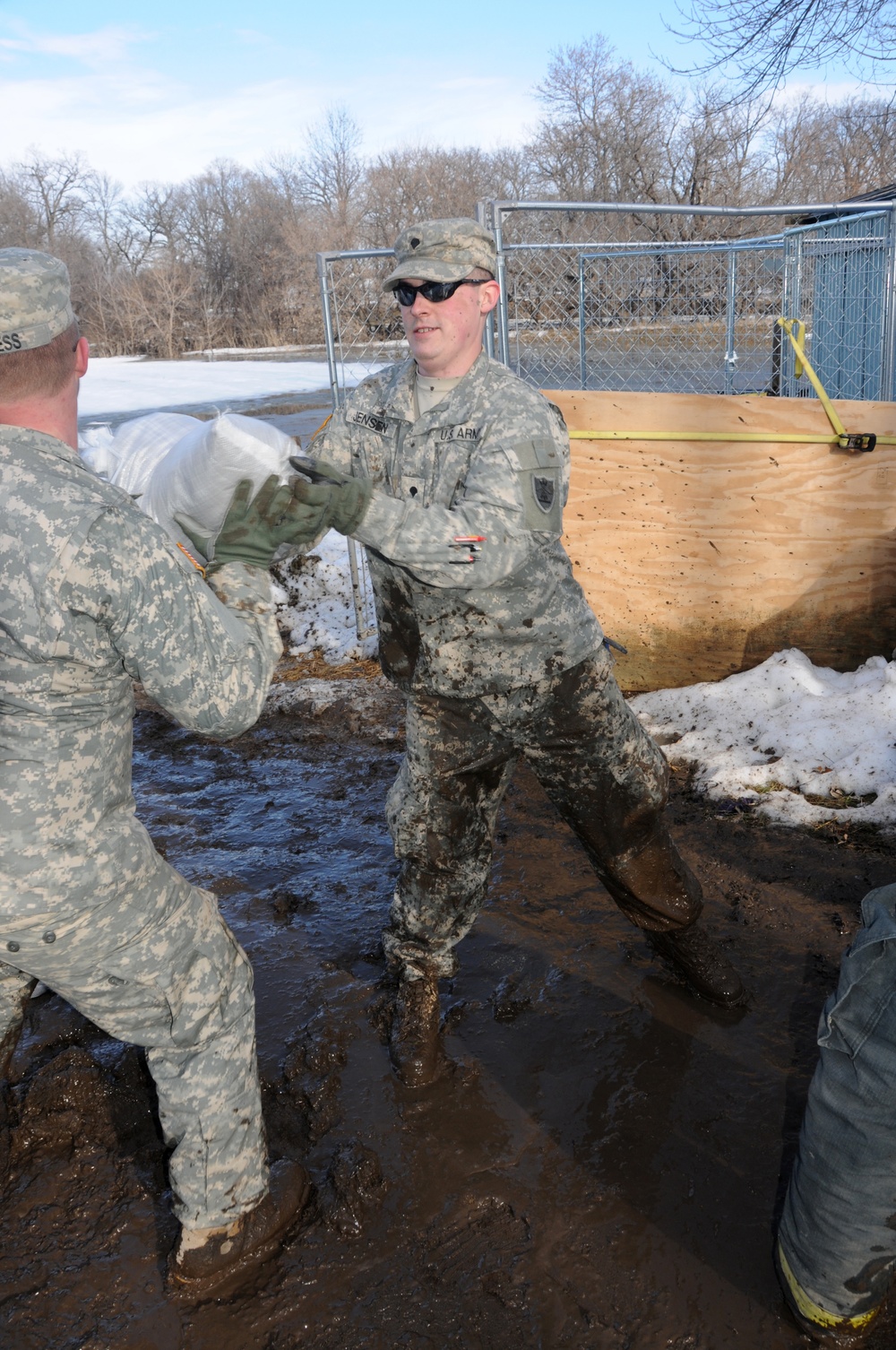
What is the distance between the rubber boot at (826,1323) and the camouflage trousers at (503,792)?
1.04 meters

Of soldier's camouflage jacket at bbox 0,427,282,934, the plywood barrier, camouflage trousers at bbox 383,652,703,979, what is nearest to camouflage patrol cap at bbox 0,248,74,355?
soldier's camouflage jacket at bbox 0,427,282,934

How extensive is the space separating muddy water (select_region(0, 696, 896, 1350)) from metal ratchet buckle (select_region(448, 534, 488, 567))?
1.51 meters

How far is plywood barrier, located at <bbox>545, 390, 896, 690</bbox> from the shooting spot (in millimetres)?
4750

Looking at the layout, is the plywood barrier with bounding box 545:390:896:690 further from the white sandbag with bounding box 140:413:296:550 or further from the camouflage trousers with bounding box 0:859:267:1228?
the camouflage trousers with bounding box 0:859:267:1228

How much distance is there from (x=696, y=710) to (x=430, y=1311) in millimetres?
3309

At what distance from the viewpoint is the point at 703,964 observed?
9.59ft

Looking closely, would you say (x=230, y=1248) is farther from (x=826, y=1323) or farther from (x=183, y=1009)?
(x=826, y=1323)

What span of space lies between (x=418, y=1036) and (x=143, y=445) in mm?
4908

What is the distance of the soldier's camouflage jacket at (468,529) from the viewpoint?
2.24 meters

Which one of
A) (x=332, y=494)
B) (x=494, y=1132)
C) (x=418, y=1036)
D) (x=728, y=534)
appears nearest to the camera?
(x=332, y=494)

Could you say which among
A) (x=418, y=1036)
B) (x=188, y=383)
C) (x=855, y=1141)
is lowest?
(x=418, y=1036)

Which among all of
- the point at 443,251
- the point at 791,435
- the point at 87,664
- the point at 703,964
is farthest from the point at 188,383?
the point at 87,664

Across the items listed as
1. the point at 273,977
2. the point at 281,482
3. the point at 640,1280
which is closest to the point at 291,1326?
the point at 640,1280

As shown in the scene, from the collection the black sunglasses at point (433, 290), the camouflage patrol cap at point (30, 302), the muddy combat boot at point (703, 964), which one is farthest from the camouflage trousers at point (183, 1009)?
the black sunglasses at point (433, 290)
